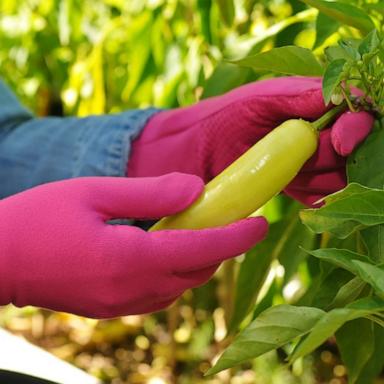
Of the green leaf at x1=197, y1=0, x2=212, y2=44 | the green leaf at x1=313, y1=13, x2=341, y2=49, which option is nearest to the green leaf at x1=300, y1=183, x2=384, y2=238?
the green leaf at x1=313, y1=13, x2=341, y2=49

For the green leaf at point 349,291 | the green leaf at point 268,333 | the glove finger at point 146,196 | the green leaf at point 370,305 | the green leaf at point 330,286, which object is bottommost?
the green leaf at point 330,286

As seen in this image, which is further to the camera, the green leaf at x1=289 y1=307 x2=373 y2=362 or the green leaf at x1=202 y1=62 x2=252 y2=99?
the green leaf at x1=202 y1=62 x2=252 y2=99

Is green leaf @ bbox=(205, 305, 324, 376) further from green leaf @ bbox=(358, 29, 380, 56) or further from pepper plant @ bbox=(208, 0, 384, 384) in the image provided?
green leaf @ bbox=(358, 29, 380, 56)

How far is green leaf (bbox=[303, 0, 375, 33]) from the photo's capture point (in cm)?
60

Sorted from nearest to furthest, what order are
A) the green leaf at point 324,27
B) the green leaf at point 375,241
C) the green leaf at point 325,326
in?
the green leaf at point 325,326, the green leaf at point 375,241, the green leaf at point 324,27

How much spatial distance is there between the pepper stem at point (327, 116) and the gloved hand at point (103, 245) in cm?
8

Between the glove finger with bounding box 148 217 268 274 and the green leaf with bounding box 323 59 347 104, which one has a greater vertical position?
the green leaf with bounding box 323 59 347 104

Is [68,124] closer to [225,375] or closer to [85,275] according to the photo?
[85,275]

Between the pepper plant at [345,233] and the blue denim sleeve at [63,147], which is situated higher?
the pepper plant at [345,233]

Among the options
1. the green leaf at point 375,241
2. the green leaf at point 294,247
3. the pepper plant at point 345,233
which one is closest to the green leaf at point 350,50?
the pepper plant at point 345,233

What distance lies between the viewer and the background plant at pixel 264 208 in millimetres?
508

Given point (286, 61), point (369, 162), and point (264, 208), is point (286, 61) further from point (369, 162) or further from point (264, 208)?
point (264, 208)

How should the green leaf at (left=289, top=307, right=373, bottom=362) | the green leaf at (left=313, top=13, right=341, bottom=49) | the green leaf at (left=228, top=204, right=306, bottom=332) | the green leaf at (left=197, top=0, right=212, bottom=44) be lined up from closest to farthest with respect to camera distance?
1. the green leaf at (left=289, top=307, right=373, bottom=362)
2. the green leaf at (left=313, top=13, right=341, bottom=49)
3. the green leaf at (left=228, top=204, right=306, bottom=332)
4. the green leaf at (left=197, top=0, right=212, bottom=44)

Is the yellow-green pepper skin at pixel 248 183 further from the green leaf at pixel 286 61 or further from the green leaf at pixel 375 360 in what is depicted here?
the green leaf at pixel 375 360
